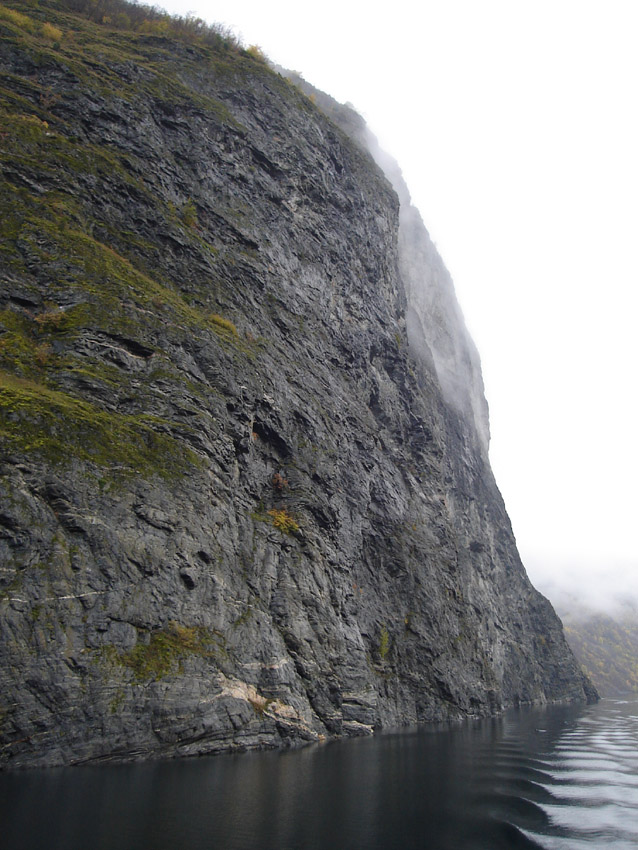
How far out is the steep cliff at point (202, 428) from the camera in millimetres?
18297

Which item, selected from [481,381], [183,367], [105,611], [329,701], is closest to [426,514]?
[329,701]

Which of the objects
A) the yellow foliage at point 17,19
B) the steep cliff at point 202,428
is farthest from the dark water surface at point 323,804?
the yellow foliage at point 17,19

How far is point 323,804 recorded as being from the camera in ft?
41.8

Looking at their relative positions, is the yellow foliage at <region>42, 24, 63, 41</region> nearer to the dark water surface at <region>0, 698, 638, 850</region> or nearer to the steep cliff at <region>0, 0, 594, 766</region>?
the steep cliff at <region>0, 0, 594, 766</region>

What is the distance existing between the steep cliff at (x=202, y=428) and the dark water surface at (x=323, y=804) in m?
3.27

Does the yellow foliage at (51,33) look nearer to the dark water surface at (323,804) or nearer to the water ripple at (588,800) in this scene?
the dark water surface at (323,804)

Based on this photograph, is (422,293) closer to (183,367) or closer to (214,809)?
(183,367)

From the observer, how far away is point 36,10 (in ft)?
149

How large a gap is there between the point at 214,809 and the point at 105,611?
8.65 meters

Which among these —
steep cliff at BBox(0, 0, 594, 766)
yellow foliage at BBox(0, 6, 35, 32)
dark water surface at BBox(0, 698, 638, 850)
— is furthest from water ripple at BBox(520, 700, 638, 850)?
yellow foliage at BBox(0, 6, 35, 32)

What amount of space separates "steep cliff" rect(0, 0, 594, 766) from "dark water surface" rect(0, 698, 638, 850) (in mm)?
3273

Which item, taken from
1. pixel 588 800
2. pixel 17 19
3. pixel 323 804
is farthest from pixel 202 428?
pixel 17 19

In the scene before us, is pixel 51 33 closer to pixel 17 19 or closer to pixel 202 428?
pixel 17 19

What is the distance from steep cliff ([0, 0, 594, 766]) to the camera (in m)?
18.3
